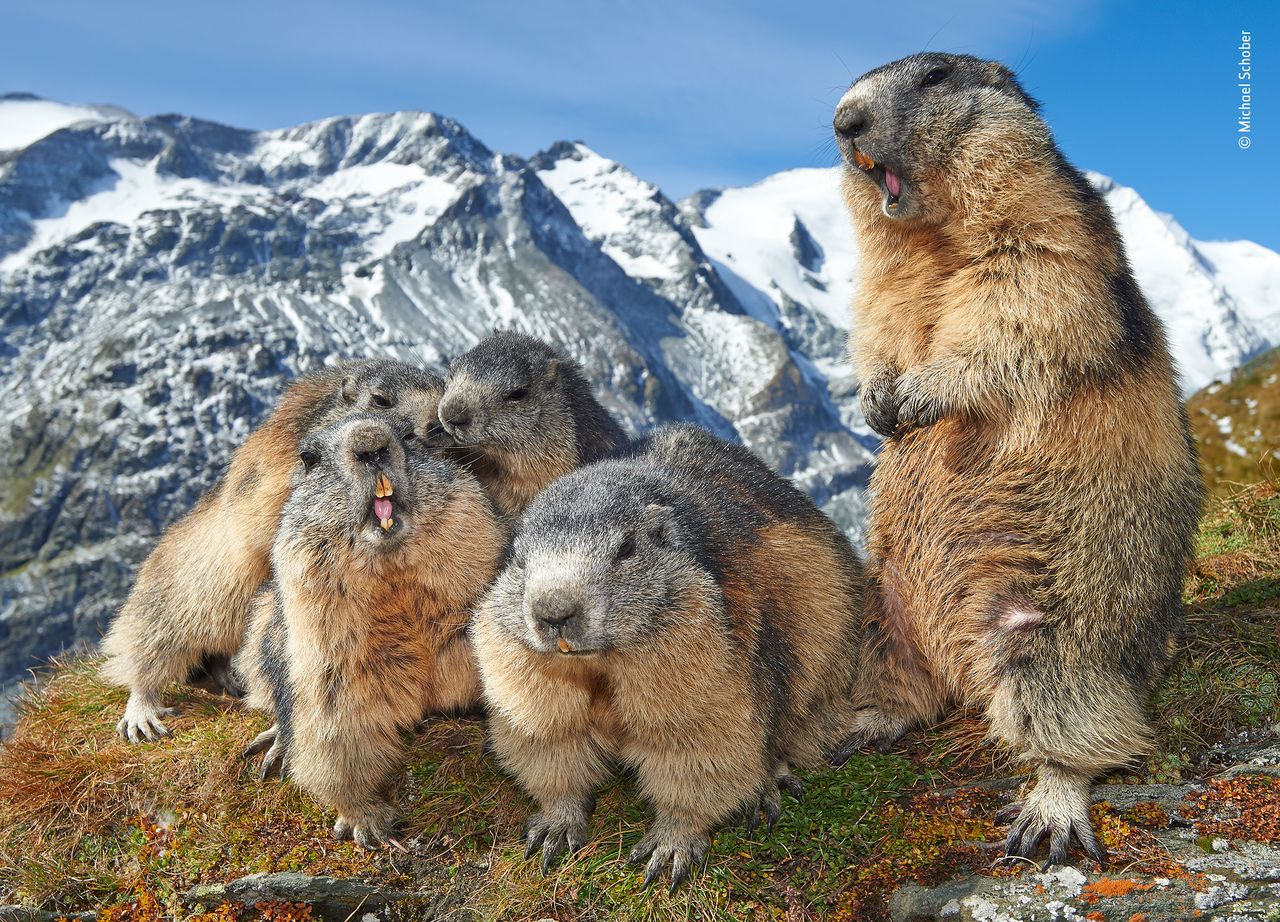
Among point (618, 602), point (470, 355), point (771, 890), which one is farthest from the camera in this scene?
point (470, 355)

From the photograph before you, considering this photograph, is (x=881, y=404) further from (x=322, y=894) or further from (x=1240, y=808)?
(x=322, y=894)

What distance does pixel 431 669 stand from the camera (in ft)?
20.2

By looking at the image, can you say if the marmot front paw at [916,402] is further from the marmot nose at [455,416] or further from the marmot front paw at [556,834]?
the marmot front paw at [556,834]

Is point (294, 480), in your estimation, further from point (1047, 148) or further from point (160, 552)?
point (1047, 148)

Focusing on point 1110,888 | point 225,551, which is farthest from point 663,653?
point 225,551

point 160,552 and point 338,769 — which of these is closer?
point 338,769

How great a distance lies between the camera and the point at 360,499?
19.0 feet

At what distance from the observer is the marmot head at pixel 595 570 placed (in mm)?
4930

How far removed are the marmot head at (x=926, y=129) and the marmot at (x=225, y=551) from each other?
3.49 meters

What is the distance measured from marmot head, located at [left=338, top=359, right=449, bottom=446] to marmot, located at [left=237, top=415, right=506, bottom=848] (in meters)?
1.03

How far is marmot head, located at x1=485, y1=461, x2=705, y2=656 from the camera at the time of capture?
194 inches

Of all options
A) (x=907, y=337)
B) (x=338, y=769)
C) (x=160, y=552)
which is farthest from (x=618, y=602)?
(x=160, y=552)

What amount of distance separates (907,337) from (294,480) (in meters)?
3.91

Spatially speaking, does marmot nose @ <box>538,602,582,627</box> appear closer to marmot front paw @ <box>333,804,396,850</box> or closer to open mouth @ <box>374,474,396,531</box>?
open mouth @ <box>374,474,396,531</box>
